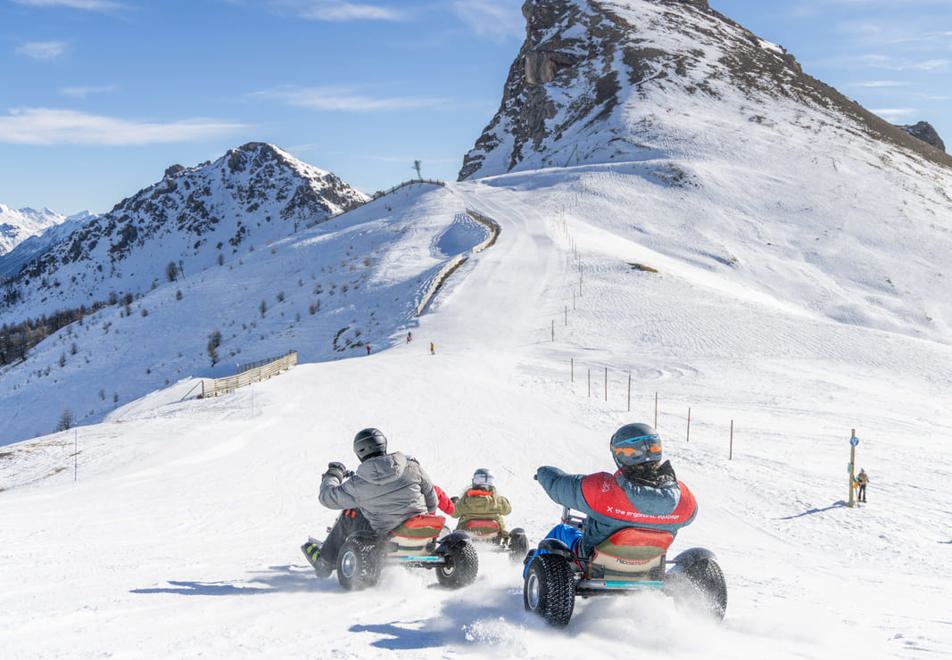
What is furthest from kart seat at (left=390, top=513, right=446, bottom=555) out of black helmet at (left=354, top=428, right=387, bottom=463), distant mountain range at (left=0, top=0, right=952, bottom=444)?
distant mountain range at (left=0, top=0, right=952, bottom=444)

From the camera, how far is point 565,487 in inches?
202

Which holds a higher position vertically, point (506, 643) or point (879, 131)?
point (879, 131)

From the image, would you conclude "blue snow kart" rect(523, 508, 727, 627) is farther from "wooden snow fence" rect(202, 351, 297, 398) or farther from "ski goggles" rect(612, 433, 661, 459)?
"wooden snow fence" rect(202, 351, 297, 398)

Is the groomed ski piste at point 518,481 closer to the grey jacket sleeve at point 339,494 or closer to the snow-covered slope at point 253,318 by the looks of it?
the grey jacket sleeve at point 339,494

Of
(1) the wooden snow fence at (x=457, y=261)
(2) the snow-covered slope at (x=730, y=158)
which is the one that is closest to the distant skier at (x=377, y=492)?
(1) the wooden snow fence at (x=457, y=261)

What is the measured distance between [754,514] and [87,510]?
11854 millimetres

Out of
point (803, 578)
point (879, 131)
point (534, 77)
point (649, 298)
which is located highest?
point (534, 77)

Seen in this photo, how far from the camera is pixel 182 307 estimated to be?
57.4 m

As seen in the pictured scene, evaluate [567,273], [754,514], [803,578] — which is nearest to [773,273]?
[567,273]

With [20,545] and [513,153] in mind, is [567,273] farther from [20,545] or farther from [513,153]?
[513,153]

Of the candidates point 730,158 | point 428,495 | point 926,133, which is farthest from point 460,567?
point 926,133

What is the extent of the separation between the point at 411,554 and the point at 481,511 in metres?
1.89

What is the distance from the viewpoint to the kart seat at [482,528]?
25.4 feet

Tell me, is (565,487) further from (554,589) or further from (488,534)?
(488,534)
